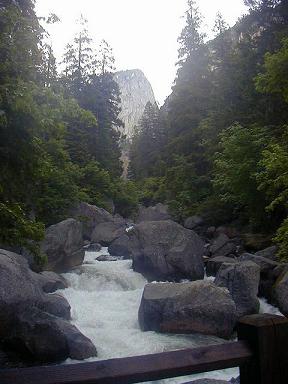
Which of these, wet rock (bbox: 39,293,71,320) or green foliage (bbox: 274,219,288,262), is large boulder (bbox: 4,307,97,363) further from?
green foliage (bbox: 274,219,288,262)

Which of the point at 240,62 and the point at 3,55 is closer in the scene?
the point at 3,55

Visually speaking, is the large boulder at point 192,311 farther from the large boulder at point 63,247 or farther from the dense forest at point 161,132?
the large boulder at point 63,247

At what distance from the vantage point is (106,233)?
25.4m

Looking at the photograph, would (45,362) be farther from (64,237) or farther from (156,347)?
(64,237)

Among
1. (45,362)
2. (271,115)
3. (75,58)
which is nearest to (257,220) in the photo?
(271,115)

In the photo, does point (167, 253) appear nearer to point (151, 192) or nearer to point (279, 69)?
point (279, 69)

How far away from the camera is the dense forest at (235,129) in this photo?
51.0 feet

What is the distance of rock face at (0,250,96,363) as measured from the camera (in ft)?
29.9

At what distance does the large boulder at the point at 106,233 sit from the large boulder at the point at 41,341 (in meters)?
15.3

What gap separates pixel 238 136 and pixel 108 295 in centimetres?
1046

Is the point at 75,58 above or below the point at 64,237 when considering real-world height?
above

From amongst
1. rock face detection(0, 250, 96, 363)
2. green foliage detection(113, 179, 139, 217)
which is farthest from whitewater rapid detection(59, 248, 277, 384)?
green foliage detection(113, 179, 139, 217)

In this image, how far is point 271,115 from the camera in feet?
72.7

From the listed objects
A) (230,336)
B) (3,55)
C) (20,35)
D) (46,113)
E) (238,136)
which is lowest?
(230,336)
